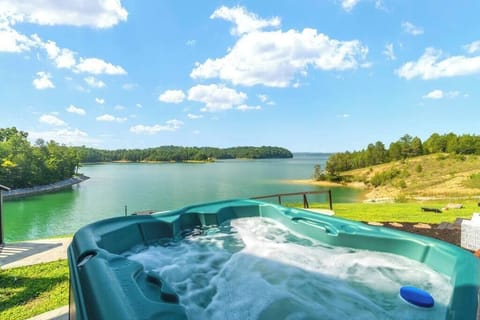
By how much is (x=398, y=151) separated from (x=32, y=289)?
46151 millimetres

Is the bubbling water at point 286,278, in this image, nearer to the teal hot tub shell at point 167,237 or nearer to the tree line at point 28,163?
the teal hot tub shell at point 167,237

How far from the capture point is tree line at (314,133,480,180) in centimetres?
3312

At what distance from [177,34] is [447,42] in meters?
9.86

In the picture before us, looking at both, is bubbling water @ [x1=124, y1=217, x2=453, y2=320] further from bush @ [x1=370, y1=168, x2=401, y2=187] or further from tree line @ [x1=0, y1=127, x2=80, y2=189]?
bush @ [x1=370, y1=168, x2=401, y2=187]

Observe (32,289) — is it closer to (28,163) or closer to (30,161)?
(28,163)

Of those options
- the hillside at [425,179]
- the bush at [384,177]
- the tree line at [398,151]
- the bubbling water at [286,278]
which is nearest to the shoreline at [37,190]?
the bubbling water at [286,278]

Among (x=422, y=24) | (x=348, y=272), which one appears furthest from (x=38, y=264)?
(x=422, y=24)

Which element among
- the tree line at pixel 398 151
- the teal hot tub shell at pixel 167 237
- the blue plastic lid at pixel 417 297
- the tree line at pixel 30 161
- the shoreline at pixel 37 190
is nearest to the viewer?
the teal hot tub shell at pixel 167 237

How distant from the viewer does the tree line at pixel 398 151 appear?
3312 cm

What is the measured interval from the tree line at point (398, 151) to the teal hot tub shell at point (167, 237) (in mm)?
34203

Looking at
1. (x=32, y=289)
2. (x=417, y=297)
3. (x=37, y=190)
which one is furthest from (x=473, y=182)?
(x=37, y=190)

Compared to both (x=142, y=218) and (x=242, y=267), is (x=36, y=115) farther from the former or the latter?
(x=242, y=267)

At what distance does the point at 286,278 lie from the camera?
2361 mm

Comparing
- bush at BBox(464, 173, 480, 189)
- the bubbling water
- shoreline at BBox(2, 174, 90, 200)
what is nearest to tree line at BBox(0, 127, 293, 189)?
shoreline at BBox(2, 174, 90, 200)
